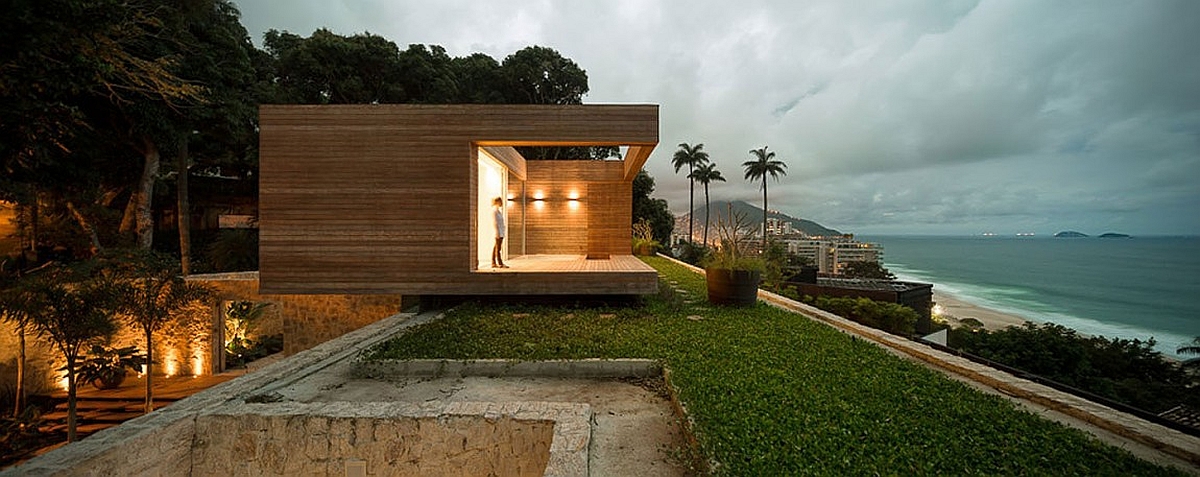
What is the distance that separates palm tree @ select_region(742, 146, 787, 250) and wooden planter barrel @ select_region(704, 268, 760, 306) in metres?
30.0

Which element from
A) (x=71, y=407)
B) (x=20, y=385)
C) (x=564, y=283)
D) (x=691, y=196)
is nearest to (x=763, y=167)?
(x=691, y=196)

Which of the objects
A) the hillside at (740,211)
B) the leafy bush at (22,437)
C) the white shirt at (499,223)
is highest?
the hillside at (740,211)

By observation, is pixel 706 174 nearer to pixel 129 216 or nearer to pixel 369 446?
pixel 129 216

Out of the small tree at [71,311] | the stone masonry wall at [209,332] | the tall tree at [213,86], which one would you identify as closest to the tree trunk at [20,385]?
the stone masonry wall at [209,332]

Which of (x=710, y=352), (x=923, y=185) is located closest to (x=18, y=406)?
(x=710, y=352)

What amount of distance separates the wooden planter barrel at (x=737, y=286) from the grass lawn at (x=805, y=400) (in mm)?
1140

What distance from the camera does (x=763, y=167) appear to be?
35.6m

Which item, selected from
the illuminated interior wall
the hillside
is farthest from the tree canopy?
the hillside

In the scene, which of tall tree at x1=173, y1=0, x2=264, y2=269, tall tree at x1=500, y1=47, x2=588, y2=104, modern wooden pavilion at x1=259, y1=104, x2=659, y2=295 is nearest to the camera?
modern wooden pavilion at x1=259, y1=104, x2=659, y2=295

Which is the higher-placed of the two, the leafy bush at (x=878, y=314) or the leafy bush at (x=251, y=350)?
the leafy bush at (x=878, y=314)

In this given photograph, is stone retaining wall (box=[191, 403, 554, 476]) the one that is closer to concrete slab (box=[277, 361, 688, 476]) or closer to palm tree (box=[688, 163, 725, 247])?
concrete slab (box=[277, 361, 688, 476])

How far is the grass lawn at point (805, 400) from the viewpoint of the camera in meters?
2.24

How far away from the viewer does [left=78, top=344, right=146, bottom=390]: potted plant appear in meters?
9.45

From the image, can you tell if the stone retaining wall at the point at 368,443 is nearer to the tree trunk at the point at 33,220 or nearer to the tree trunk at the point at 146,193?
the tree trunk at the point at 146,193
